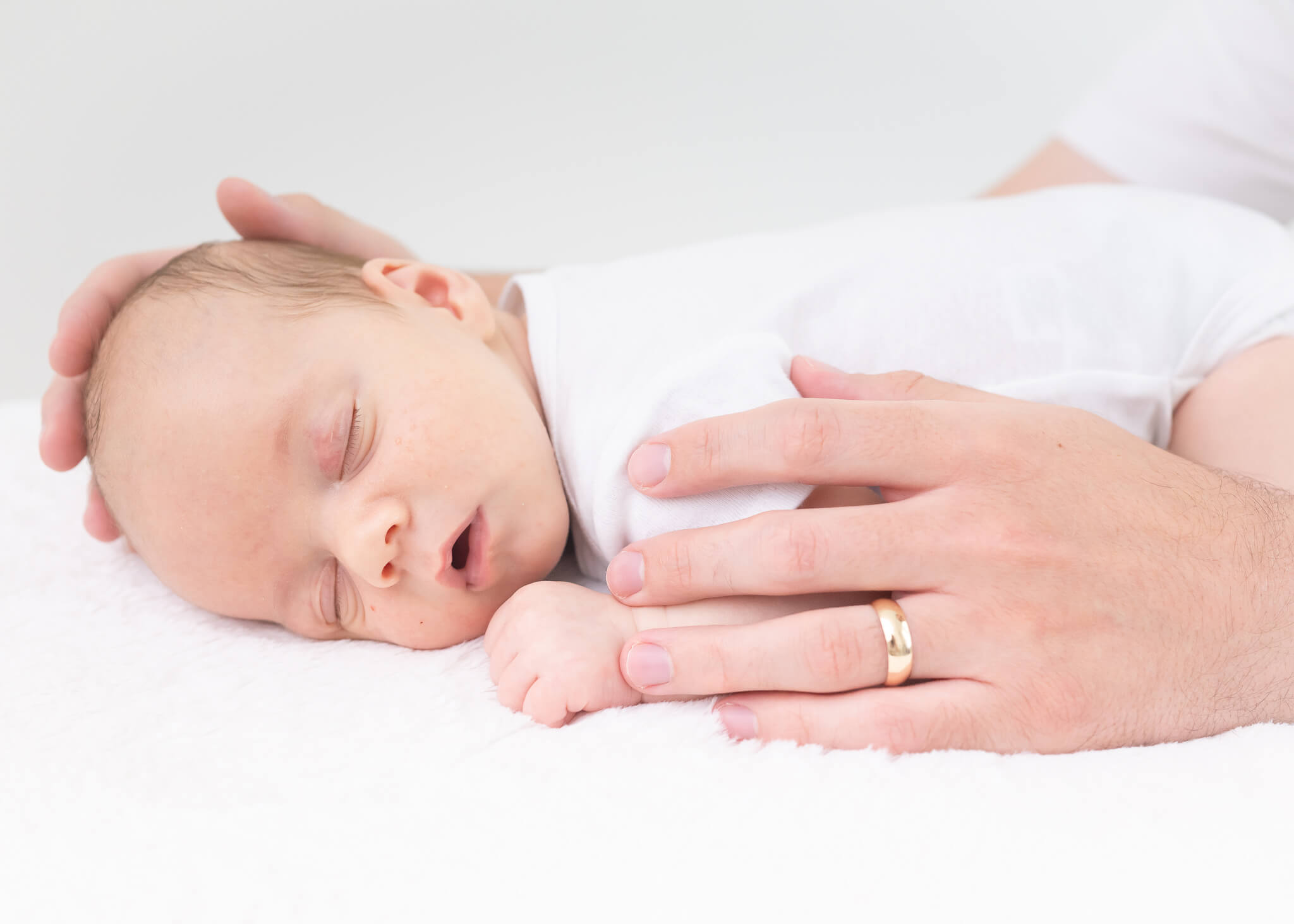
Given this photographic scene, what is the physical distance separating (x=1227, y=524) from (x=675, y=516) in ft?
1.89

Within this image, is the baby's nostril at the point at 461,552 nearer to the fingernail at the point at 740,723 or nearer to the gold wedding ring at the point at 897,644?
the fingernail at the point at 740,723

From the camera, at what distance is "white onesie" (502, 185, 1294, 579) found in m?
1.12

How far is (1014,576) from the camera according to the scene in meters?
0.92

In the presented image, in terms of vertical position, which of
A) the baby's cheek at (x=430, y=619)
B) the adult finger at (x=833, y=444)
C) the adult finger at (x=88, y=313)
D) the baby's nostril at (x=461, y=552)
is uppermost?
the adult finger at (x=88, y=313)

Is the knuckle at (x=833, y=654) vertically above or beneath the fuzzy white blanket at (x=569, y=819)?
above

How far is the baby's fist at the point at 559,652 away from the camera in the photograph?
94 centimetres

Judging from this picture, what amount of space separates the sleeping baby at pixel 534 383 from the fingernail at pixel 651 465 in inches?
2.1

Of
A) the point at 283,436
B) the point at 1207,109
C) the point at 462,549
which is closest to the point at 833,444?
the point at 462,549

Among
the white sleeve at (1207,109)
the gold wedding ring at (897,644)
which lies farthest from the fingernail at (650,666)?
the white sleeve at (1207,109)

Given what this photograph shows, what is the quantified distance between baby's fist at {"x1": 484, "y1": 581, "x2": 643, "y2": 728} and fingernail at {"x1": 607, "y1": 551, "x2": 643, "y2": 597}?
0.13ft

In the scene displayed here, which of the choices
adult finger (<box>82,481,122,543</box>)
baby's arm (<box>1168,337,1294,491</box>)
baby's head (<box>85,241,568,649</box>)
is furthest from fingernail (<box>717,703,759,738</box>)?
adult finger (<box>82,481,122,543</box>)

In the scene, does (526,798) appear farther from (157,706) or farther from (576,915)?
(157,706)

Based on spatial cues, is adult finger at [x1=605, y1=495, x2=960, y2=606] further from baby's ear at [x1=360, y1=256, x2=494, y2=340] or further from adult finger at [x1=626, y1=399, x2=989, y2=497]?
baby's ear at [x1=360, y1=256, x2=494, y2=340]

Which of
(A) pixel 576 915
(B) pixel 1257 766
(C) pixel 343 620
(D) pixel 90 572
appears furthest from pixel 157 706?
(B) pixel 1257 766
